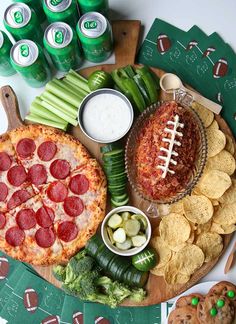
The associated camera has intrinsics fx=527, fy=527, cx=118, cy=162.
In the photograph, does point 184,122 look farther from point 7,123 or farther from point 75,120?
point 7,123

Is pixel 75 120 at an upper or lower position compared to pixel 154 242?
upper

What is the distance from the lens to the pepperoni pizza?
11.7 ft

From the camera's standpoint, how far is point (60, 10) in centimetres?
350

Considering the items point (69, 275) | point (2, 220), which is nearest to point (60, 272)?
point (69, 275)

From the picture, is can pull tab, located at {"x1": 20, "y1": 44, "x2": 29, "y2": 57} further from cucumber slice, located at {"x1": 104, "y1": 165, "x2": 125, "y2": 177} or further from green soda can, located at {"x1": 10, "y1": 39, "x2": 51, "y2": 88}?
cucumber slice, located at {"x1": 104, "y1": 165, "x2": 125, "y2": 177}

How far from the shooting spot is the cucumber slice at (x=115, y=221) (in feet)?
11.5

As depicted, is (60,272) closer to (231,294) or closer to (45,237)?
(45,237)

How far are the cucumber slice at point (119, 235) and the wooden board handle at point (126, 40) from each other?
3.83ft

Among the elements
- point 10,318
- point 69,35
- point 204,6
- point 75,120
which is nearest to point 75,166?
point 75,120

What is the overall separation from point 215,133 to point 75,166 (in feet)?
3.21

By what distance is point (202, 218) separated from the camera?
3.42 meters

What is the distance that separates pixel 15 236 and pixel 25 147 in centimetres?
62

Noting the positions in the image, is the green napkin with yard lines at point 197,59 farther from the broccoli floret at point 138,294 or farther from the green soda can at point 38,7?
the broccoli floret at point 138,294

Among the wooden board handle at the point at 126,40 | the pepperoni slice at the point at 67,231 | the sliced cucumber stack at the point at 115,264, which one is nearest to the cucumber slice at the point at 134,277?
the sliced cucumber stack at the point at 115,264
